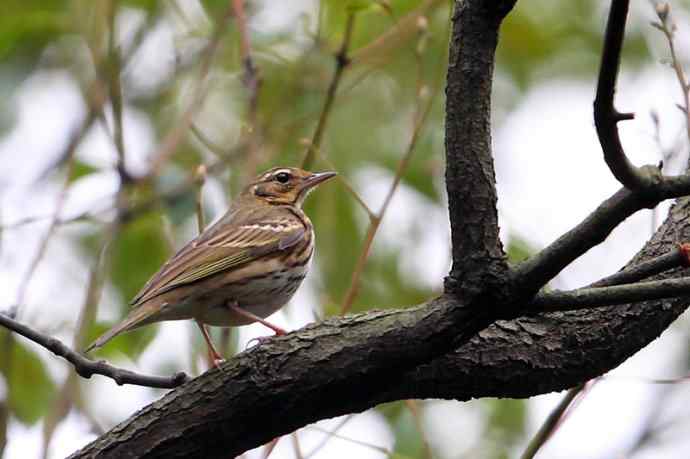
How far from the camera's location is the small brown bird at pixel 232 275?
645cm

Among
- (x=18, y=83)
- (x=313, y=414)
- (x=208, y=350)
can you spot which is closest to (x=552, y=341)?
(x=313, y=414)

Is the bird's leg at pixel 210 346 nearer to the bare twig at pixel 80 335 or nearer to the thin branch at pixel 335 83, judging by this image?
the bare twig at pixel 80 335

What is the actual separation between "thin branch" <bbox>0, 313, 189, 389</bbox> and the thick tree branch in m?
1.45

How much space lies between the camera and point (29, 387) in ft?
27.7

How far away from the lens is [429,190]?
926cm

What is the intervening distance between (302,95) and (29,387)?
121 inches

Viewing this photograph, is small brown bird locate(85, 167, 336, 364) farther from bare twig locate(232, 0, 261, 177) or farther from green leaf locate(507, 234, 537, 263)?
green leaf locate(507, 234, 537, 263)

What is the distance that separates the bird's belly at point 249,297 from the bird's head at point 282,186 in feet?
4.73

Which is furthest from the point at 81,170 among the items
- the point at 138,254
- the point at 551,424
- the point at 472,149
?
the point at 472,149

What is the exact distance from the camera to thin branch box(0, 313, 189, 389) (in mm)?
5066

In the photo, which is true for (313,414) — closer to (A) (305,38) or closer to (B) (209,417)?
(B) (209,417)

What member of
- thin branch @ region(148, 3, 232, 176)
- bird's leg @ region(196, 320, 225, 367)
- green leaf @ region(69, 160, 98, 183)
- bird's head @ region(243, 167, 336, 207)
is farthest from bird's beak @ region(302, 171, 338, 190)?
bird's leg @ region(196, 320, 225, 367)

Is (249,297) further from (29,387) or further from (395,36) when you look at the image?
(395,36)

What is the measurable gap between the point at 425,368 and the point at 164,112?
7247 mm
